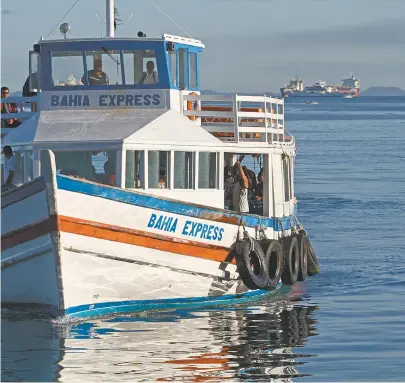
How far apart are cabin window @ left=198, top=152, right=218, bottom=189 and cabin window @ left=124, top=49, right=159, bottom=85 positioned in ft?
6.29

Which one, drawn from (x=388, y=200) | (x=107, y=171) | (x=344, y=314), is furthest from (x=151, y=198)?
(x=388, y=200)

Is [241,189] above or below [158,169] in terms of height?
below

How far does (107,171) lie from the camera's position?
784 inches

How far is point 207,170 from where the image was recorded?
20656mm

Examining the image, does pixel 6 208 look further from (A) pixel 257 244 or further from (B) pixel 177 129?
(A) pixel 257 244

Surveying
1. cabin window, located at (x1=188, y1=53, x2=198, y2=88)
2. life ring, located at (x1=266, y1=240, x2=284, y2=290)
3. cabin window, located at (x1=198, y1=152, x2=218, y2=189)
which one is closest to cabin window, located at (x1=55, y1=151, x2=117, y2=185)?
cabin window, located at (x1=198, y1=152, x2=218, y2=189)

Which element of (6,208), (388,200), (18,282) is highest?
(6,208)

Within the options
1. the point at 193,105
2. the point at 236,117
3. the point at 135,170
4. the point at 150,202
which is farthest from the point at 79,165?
the point at 193,105

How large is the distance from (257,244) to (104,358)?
4.99 m

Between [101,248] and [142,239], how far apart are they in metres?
0.81

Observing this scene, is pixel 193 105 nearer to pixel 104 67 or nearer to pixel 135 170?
pixel 104 67

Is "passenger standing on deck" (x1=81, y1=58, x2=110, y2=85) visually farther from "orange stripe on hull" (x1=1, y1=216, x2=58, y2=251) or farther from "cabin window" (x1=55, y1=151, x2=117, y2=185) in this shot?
"orange stripe on hull" (x1=1, y1=216, x2=58, y2=251)

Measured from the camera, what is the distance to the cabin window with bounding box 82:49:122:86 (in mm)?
21547

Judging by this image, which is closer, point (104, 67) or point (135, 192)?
point (135, 192)
